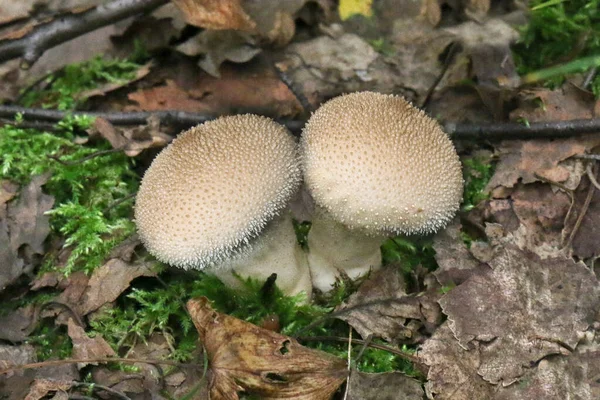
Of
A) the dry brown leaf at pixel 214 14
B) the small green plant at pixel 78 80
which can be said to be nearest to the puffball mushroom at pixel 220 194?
the dry brown leaf at pixel 214 14

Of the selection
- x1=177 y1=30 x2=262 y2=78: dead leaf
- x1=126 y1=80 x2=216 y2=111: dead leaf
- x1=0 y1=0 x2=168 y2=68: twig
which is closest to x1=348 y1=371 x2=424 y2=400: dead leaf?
x1=126 y1=80 x2=216 y2=111: dead leaf

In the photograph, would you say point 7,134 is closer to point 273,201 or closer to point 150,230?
point 150,230

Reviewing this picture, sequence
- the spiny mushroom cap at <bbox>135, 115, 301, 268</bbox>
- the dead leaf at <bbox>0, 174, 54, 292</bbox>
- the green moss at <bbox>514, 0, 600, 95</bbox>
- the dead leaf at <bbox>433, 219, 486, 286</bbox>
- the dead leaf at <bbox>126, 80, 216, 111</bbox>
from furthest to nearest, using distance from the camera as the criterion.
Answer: the dead leaf at <bbox>126, 80, 216, 111</bbox>, the green moss at <bbox>514, 0, 600, 95</bbox>, the dead leaf at <bbox>0, 174, 54, 292</bbox>, the dead leaf at <bbox>433, 219, 486, 286</bbox>, the spiny mushroom cap at <bbox>135, 115, 301, 268</bbox>

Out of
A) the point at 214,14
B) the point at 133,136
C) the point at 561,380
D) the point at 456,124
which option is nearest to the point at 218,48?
the point at 214,14

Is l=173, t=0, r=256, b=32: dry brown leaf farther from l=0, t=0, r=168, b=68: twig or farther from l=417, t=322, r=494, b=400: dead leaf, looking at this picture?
l=417, t=322, r=494, b=400: dead leaf

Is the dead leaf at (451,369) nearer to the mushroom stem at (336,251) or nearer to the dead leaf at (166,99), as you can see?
the mushroom stem at (336,251)

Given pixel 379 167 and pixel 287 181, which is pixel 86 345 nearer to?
pixel 287 181

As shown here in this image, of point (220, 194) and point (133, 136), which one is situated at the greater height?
point (220, 194)

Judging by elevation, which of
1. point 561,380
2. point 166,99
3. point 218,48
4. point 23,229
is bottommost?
point 561,380
